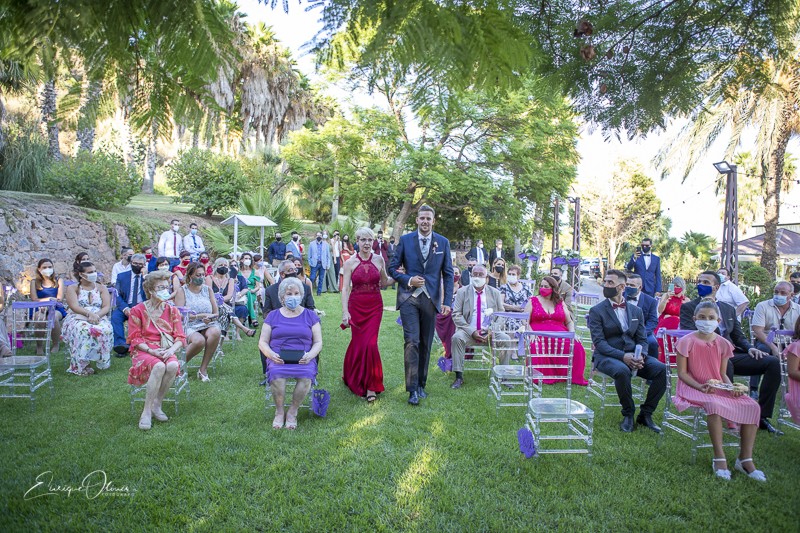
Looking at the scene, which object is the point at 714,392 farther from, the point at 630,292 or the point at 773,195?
the point at 773,195

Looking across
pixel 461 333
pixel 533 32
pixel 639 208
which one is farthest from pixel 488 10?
pixel 639 208

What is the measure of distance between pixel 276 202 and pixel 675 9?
58.1ft

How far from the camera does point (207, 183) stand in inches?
781

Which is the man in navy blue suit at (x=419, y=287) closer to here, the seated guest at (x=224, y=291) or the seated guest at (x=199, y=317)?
the seated guest at (x=199, y=317)

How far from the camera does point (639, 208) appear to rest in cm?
3591

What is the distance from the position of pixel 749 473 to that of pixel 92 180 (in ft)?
52.0

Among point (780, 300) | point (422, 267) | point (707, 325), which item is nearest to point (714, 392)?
point (707, 325)

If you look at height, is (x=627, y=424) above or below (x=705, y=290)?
below

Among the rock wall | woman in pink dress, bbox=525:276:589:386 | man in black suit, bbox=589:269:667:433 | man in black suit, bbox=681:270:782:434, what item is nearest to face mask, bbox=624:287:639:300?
man in black suit, bbox=589:269:667:433

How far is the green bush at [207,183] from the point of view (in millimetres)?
19359

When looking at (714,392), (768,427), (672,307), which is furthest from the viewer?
(672,307)

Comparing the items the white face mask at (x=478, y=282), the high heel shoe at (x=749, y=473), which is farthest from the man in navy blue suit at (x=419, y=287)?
the high heel shoe at (x=749, y=473)

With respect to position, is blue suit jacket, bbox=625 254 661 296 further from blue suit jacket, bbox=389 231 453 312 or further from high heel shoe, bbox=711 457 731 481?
high heel shoe, bbox=711 457 731 481

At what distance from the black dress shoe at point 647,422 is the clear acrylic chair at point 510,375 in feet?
3.36
